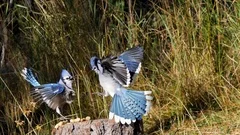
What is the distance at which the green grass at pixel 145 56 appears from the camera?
5.23 meters

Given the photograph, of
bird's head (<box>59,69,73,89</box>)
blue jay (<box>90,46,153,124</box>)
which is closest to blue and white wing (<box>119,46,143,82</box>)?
blue jay (<box>90,46,153,124</box>)

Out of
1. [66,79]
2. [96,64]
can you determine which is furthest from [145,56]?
[96,64]

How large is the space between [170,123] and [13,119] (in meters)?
1.28

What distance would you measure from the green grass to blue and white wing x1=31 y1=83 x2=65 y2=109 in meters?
0.59

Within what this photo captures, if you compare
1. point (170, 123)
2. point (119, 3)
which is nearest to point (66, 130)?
point (170, 123)

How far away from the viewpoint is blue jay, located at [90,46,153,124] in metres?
4.11

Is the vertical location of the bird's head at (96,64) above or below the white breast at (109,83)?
above

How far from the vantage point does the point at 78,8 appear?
5684mm

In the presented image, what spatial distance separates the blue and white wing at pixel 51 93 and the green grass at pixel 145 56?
593 mm

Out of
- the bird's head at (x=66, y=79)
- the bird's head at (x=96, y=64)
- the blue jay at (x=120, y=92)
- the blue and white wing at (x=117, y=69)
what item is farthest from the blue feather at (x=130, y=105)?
the bird's head at (x=66, y=79)

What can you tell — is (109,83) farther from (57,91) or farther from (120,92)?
(57,91)

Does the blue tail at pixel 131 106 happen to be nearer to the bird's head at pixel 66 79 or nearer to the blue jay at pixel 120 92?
the blue jay at pixel 120 92

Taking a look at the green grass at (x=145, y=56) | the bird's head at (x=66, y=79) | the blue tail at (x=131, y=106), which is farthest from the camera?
the green grass at (x=145, y=56)

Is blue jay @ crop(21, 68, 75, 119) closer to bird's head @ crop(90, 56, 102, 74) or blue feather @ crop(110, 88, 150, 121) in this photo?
bird's head @ crop(90, 56, 102, 74)
